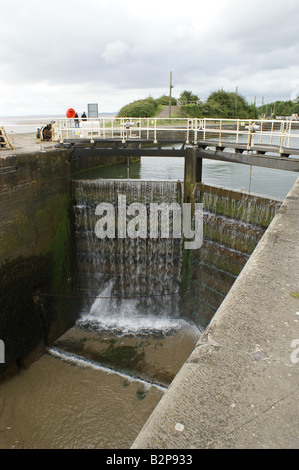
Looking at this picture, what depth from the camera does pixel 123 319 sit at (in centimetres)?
1151

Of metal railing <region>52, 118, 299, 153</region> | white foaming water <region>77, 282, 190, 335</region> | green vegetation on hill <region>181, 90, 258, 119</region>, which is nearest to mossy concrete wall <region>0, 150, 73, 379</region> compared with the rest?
white foaming water <region>77, 282, 190, 335</region>

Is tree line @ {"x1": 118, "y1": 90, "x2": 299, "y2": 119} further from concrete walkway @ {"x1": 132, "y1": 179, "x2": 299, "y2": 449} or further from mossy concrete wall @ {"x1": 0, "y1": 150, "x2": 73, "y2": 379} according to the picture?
concrete walkway @ {"x1": 132, "y1": 179, "x2": 299, "y2": 449}

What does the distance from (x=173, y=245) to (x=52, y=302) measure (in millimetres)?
4178

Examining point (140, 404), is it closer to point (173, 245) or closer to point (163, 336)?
point (163, 336)

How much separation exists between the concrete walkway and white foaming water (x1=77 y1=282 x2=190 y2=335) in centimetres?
803

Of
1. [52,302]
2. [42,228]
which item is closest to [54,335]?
[52,302]

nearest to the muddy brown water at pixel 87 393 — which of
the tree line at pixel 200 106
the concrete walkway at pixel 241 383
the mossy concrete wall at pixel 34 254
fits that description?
the mossy concrete wall at pixel 34 254

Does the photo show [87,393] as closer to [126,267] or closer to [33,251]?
[33,251]

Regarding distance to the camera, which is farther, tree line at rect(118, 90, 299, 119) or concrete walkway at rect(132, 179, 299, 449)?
tree line at rect(118, 90, 299, 119)

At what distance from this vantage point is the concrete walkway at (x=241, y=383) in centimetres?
196

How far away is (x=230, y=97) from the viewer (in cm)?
4838

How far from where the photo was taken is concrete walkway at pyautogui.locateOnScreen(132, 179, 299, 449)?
1961 mm

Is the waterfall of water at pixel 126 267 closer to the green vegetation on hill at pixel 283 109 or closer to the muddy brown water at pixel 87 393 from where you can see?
the muddy brown water at pixel 87 393

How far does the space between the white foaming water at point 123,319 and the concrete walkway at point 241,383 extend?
8.03 metres
